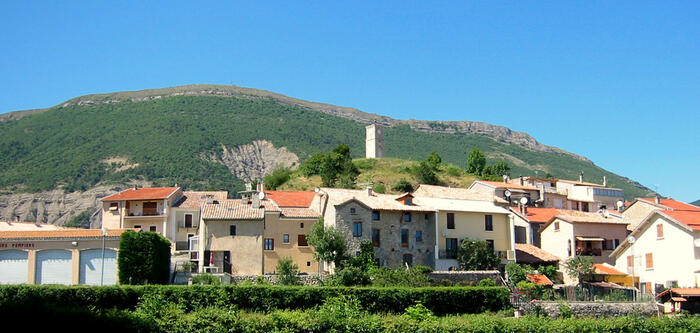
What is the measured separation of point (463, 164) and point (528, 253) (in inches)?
5420

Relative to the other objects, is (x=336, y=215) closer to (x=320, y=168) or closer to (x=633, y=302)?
(x=633, y=302)

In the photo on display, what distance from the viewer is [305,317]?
37.7 m

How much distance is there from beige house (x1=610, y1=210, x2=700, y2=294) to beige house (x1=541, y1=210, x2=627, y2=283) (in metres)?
4.13

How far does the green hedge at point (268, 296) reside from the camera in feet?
125

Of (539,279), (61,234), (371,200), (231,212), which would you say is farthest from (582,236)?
(61,234)

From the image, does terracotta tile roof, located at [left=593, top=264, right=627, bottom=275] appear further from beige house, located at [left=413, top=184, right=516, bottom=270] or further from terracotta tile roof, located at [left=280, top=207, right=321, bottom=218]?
terracotta tile roof, located at [left=280, top=207, right=321, bottom=218]

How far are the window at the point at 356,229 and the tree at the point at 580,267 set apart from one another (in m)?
17.9

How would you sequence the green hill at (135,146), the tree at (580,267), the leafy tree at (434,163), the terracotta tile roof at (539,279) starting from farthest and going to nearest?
the green hill at (135,146)
the leafy tree at (434,163)
the tree at (580,267)
the terracotta tile roof at (539,279)

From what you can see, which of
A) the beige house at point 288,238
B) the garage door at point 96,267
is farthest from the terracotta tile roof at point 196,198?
the garage door at point 96,267

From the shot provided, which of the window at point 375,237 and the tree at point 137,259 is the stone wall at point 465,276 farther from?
the tree at point 137,259

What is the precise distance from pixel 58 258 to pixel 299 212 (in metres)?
19.4

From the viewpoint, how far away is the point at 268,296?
4075cm

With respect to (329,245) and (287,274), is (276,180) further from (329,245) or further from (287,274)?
(287,274)

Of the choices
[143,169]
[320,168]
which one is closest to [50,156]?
[143,169]
